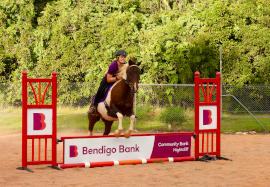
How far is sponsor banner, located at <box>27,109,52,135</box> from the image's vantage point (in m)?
8.26

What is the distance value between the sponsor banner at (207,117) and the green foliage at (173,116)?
6824 millimetres

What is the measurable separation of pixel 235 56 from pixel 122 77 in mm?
12586

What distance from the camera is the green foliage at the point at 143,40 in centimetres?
1981

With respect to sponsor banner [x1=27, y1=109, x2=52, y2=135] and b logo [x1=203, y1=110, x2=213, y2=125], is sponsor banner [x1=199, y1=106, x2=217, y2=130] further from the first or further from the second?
sponsor banner [x1=27, y1=109, x2=52, y2=135]

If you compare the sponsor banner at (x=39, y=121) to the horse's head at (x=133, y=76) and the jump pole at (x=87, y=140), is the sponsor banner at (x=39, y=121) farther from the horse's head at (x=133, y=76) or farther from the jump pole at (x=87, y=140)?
the horse's head at (x=133, y=76)

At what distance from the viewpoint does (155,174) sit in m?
8.08

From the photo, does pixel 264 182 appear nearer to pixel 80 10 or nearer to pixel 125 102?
pixel 125 102

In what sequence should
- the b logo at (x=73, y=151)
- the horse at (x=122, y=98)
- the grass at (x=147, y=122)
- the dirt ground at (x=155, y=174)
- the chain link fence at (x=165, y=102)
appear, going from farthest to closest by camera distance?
the chain link fence at (x=165, y=102) < the grass at (x=147, y=122) < the b logo at (x=73, y=151) < the horse at (x=122, y=98) < the dirt ground at (x=155, y=174)

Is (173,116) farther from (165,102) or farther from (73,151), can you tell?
(73,151)

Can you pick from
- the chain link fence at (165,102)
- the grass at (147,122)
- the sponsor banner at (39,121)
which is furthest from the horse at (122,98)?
the grass at (147,122)

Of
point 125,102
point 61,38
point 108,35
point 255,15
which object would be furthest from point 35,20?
point 125,102

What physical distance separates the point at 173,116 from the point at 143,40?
5409mm

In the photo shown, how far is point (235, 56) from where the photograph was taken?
19.8 m

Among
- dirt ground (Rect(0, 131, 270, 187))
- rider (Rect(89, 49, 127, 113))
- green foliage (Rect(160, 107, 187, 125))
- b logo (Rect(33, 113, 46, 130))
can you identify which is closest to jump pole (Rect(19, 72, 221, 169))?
b logo (Rect(33, 113, 46, 130))
